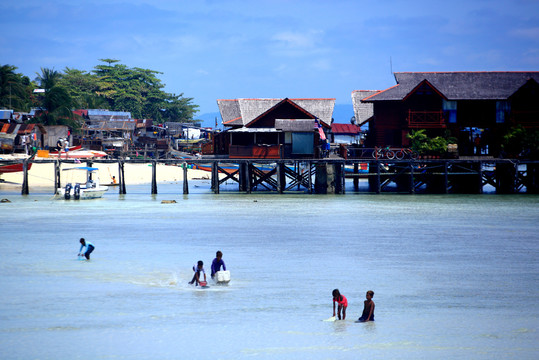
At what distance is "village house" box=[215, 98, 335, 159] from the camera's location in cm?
5716

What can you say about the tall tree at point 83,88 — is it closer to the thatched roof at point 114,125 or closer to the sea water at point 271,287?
the thatched roof at point 114,125

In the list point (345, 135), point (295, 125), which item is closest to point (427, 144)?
point (295, 125)

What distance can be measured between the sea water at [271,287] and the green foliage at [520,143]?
1554 cm

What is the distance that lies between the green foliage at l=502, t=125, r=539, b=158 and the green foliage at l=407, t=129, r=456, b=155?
512 cm

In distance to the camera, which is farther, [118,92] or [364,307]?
[118,92]

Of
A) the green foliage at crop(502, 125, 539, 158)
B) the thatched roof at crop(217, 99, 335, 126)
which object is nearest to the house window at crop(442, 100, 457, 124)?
the green foliage at crop(502, 125, 539, 158)

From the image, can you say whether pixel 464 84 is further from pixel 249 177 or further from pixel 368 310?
pixel 368 310

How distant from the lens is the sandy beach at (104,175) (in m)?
74.5

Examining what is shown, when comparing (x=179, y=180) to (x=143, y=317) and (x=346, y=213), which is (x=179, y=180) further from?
(x=143, y=317)

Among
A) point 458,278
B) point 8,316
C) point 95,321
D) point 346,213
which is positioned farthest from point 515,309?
point 346,213

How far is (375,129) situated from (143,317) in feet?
145

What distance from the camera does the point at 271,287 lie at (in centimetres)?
2242

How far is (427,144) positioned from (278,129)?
12.6 metres

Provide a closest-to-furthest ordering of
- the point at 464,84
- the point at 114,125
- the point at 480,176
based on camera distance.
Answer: the point at 480,176 < the point at 464,84 < the point at 114,125
